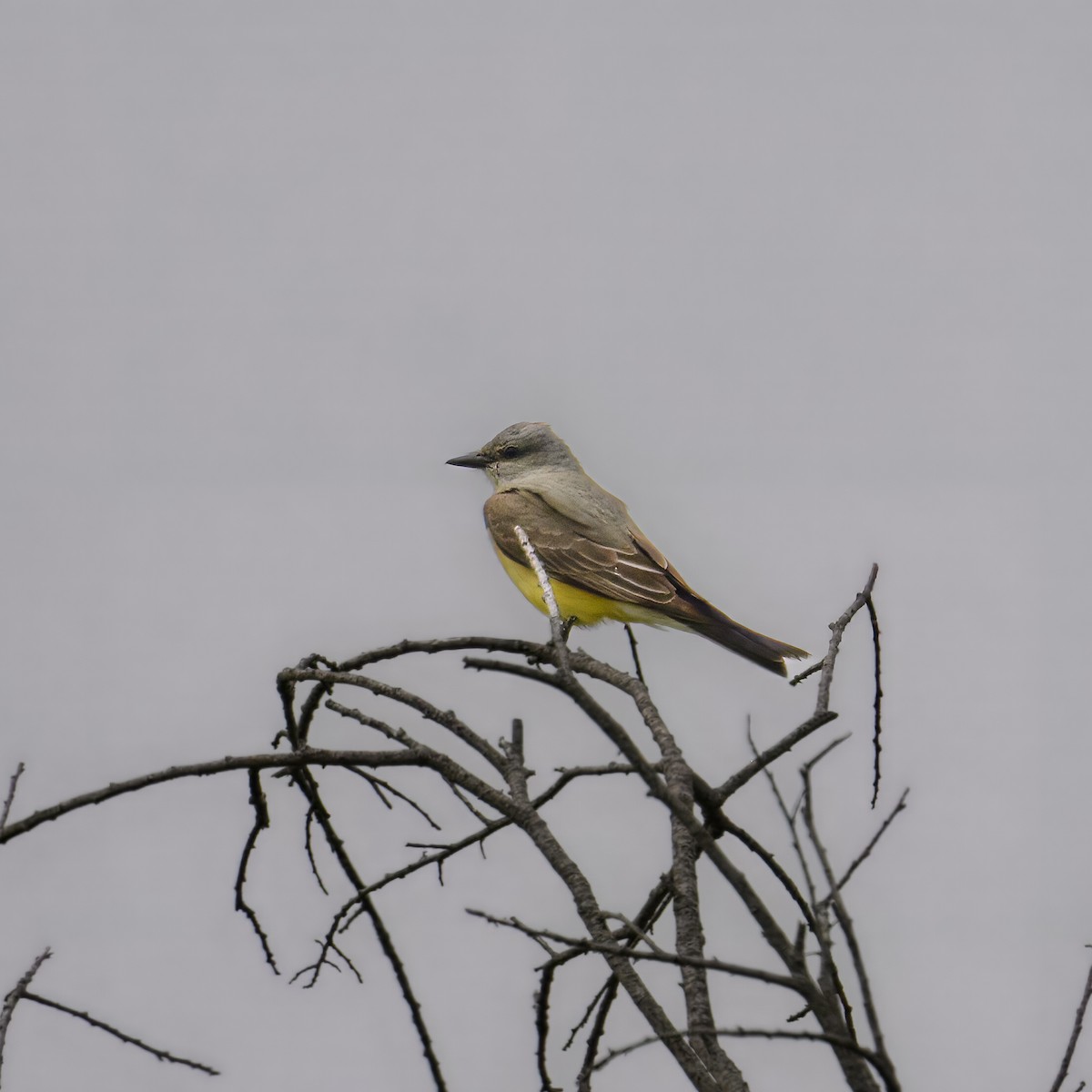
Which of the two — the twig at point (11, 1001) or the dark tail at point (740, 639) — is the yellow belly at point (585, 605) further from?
the twig at point (11, 1001)

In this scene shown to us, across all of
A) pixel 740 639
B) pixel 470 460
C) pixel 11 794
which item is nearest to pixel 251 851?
pixel 11 794

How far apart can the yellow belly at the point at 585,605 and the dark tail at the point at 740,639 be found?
0.10m

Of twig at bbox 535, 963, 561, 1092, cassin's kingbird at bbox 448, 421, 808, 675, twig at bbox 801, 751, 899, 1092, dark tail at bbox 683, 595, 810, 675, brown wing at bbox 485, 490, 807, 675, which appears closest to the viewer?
twig at bbox 801, 751, 899, 1092

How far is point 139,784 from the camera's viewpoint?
230 centimetres

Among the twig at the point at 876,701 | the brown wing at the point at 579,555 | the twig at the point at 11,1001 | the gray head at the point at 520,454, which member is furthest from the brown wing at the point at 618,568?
the twig at the point at 11,1001

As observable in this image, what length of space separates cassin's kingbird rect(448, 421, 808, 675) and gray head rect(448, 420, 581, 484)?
127mm

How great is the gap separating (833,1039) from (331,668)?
1.58 metres

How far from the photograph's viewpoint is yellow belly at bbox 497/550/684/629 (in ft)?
17.7

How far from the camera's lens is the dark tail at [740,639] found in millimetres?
5004

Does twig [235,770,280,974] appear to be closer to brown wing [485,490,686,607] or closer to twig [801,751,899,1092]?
twig [801,751,899,1092]

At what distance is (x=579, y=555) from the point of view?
18.6 ft

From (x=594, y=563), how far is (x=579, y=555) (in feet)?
0.34

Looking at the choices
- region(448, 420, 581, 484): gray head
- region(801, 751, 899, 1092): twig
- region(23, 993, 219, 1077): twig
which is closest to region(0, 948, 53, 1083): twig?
region(23, 993, 219, 1077): twig

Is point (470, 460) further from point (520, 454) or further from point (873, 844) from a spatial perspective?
point (873, 844)
